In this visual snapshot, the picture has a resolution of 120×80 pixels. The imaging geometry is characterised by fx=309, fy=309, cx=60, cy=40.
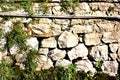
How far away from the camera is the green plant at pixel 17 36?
561 cm

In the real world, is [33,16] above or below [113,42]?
above

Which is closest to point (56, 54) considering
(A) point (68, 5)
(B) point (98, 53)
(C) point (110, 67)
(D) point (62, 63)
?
(D) point (62, 63)

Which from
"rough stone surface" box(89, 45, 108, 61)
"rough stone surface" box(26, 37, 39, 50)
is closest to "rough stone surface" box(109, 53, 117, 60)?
"rough stone surface" box(89, 45, 108, 61)

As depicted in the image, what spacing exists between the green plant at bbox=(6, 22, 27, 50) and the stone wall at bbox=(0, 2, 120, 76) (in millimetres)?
69

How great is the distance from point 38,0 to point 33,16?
1.05 ft

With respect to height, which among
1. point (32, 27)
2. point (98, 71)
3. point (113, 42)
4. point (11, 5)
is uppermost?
point (11, 5)

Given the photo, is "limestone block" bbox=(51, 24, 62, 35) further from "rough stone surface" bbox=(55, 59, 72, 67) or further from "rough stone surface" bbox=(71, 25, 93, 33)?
"rough stone surface" bbox=(55, 59, 72, 67)

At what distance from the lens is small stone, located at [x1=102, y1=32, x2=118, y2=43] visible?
228 inches

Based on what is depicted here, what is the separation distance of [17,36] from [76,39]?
109 cm

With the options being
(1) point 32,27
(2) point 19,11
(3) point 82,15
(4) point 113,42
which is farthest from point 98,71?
(2) point 19,11

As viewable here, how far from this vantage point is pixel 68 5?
5.73m

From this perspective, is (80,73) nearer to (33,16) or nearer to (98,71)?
(98,71)

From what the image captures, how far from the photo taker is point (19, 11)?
5.69 meters

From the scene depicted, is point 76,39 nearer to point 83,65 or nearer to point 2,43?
point 83,65
